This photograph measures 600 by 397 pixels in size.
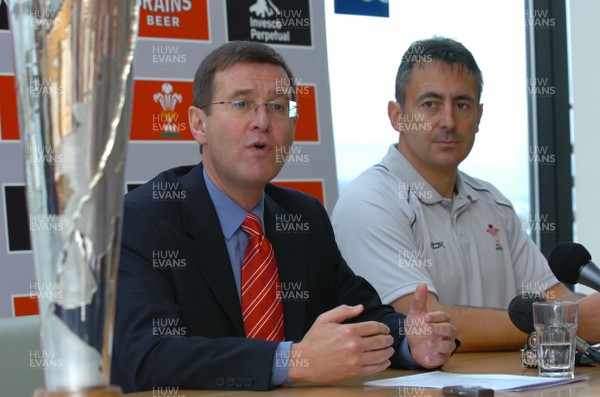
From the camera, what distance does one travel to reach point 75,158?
46 cm

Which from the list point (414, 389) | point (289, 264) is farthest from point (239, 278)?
point (414, 389)

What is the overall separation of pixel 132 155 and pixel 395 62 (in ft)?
4.48

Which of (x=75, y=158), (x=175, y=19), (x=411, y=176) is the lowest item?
(x=411, y=176)

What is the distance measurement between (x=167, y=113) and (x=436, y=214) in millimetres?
1057

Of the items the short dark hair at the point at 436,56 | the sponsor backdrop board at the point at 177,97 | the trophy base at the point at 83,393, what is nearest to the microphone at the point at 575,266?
the short dark hair at the point at 436,56

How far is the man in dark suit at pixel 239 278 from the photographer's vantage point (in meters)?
1.61

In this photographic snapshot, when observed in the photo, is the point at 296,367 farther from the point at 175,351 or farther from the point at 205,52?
the point at 205,52

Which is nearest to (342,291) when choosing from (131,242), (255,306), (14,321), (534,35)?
(255,306)

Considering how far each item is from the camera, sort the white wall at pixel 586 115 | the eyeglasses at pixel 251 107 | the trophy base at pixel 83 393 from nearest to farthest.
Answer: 1. the trophy base at pixel 83 393
2. the eyeglasses at pixel 251 107
3. the white wall at pixel 586 115

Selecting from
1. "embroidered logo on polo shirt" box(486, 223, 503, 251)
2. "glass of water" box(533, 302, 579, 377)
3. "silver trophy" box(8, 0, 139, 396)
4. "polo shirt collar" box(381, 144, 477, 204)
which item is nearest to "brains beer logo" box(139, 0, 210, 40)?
"polo shirt collar" box(381, 144, 477, 204)

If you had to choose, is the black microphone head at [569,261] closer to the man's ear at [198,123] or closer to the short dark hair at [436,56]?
the man's ear at [198,123]

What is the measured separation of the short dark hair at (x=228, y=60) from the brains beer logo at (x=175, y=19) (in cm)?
80

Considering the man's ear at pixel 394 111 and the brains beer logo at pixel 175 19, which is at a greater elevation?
the brains beer logo at pixel 175 19

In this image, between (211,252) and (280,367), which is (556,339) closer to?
(280,367)
